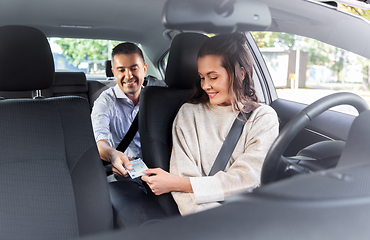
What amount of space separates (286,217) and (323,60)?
3.03 feet

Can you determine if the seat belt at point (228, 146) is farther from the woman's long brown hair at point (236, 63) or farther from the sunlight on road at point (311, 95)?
the sunlight on road at point (311, 95)

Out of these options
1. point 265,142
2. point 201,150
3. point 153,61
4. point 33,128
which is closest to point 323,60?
point 265,142

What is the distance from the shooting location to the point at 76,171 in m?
1.20

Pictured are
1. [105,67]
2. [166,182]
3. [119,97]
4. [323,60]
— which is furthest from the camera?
[105,67]

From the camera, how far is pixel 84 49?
3.21m

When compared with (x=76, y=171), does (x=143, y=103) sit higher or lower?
higher

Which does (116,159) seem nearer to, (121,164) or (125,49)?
Answer: (121,164)

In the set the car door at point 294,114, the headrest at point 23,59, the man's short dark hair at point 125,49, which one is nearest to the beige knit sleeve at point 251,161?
the car door at point 294,114

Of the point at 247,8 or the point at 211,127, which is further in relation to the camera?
the point at 211,127

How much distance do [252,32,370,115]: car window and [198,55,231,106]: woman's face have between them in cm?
24

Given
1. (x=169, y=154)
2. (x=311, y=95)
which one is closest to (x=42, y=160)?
(x=169, y=154)

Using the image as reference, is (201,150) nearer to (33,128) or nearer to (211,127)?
(211,127)

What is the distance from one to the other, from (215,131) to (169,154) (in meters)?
0.23

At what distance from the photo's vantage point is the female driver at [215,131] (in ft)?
3.90
